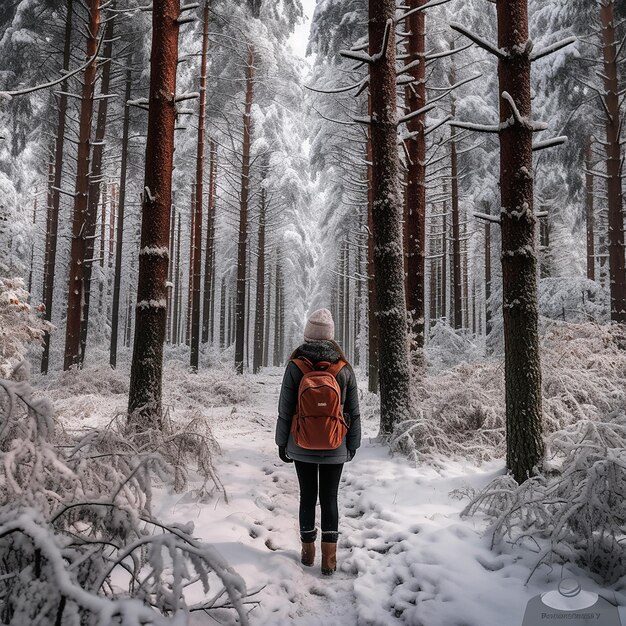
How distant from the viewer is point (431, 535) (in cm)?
325

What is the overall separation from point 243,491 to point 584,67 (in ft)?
43.1

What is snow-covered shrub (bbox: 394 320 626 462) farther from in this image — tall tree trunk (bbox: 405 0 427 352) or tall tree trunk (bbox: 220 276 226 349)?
tall tree trunk (bbox: 220 276 226 349)

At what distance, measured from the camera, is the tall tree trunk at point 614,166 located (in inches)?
390

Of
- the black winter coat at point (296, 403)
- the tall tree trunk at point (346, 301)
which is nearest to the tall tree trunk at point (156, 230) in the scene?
the black winter coat at point (296, 403)

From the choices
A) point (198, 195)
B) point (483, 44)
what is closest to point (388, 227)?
point (483, 44)

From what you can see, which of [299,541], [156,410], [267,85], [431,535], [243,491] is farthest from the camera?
[267,85]

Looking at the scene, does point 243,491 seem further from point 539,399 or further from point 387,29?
point 387,29

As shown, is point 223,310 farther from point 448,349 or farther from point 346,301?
point 448,349

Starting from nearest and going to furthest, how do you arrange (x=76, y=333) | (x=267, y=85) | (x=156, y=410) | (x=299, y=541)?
(x=299, y=541) → (x=156, y=410) → (x=76, y=333) → (x=267, y=85)

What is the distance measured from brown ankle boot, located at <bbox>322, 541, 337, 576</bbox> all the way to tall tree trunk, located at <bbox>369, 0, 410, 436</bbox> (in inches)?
111

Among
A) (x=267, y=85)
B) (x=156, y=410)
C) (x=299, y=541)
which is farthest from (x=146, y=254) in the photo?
(x=267, y=85)

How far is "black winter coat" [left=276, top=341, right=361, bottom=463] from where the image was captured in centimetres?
318
